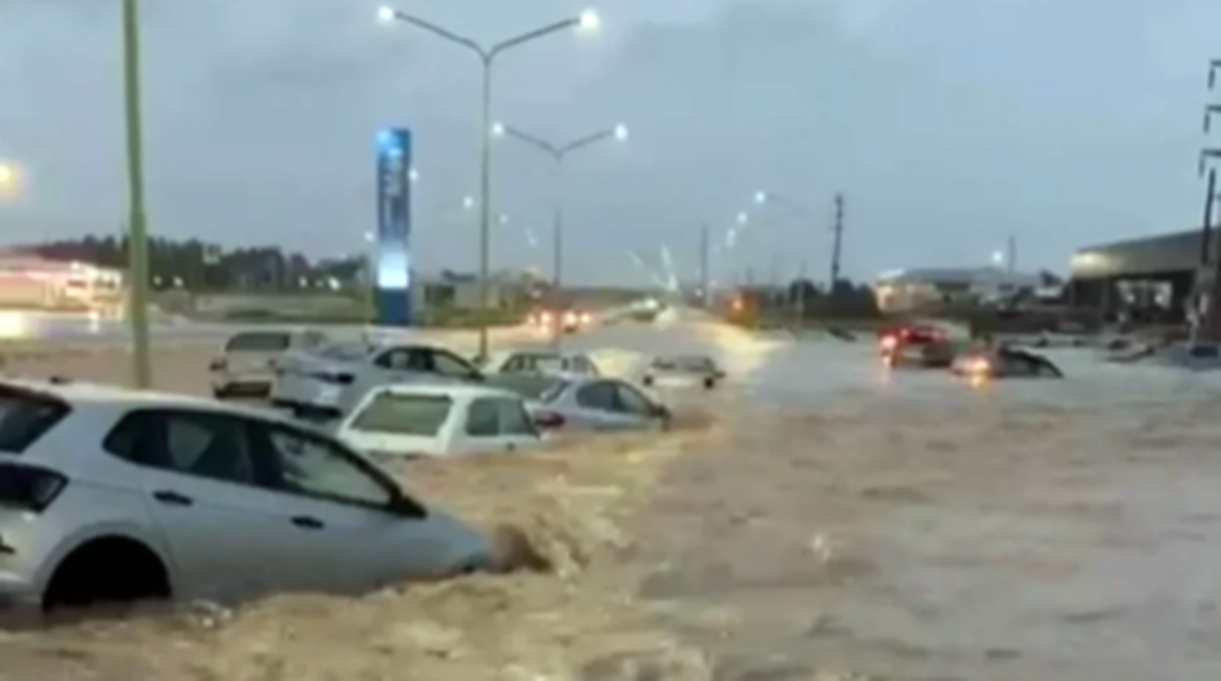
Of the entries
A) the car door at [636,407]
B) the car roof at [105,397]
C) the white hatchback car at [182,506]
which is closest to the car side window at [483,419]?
the car door at [636,407]

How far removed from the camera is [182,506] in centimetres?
1077

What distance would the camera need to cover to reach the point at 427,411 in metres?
20.7

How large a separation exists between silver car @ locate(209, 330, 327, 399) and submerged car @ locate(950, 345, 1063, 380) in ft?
81.8

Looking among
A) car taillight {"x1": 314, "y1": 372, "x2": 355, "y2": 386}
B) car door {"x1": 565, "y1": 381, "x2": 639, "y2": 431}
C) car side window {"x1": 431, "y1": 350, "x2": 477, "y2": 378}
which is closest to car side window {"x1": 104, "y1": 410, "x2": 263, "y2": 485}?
car door {"x1": 565, "y1": 381, "x2": 639, "y2": 431}

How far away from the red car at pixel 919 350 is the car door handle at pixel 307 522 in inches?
2349

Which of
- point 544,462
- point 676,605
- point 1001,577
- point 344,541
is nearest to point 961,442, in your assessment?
point 544,462

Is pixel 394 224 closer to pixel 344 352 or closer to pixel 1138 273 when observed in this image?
pixel 1138 273

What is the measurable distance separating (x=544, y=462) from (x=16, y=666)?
12.2m

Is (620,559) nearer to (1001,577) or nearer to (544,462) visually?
(1001,577)

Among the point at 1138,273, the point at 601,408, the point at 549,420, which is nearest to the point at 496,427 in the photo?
the point at 549,420

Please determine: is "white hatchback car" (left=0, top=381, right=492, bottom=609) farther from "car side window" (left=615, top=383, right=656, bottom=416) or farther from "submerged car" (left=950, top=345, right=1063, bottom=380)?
"submerged car" (left=950, top=345, right=1063, bottom=380)

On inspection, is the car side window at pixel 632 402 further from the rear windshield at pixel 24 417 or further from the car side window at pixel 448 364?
the rear windshield at pixel 24 417

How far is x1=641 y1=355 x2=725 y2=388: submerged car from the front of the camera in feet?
171

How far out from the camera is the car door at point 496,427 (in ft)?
67.8
